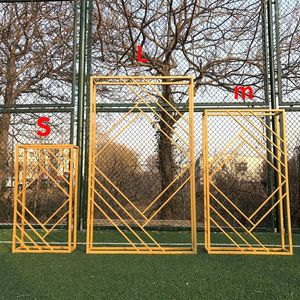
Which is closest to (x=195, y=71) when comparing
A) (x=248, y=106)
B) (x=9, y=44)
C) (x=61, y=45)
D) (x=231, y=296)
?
(x=248, y=106)

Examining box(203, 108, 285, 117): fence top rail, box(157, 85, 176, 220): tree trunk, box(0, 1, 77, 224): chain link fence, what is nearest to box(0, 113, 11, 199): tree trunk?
box(0, 1, 77, 224): chain link fence

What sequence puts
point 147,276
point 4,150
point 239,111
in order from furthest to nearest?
point 4,150
point 239,111
point 147,276

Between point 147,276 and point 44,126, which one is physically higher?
point 44,126

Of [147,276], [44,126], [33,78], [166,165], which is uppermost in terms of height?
[33,78]

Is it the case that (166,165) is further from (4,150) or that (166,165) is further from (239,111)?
(4,150)

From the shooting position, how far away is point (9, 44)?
802cm

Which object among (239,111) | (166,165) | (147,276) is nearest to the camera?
(147,276)

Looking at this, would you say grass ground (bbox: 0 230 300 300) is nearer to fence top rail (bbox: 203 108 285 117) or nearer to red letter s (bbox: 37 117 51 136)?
fence top rail (bbox: 203 108 285 117)

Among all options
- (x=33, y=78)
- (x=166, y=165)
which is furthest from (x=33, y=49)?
(x=166, y=165)

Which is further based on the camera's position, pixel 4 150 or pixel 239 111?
pixel 4 150

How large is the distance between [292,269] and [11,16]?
756 centimetres

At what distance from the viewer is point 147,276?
149 inches

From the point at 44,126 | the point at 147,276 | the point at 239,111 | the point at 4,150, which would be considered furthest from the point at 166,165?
the point at 147,276

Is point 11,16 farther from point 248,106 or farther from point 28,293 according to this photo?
point 28,293
